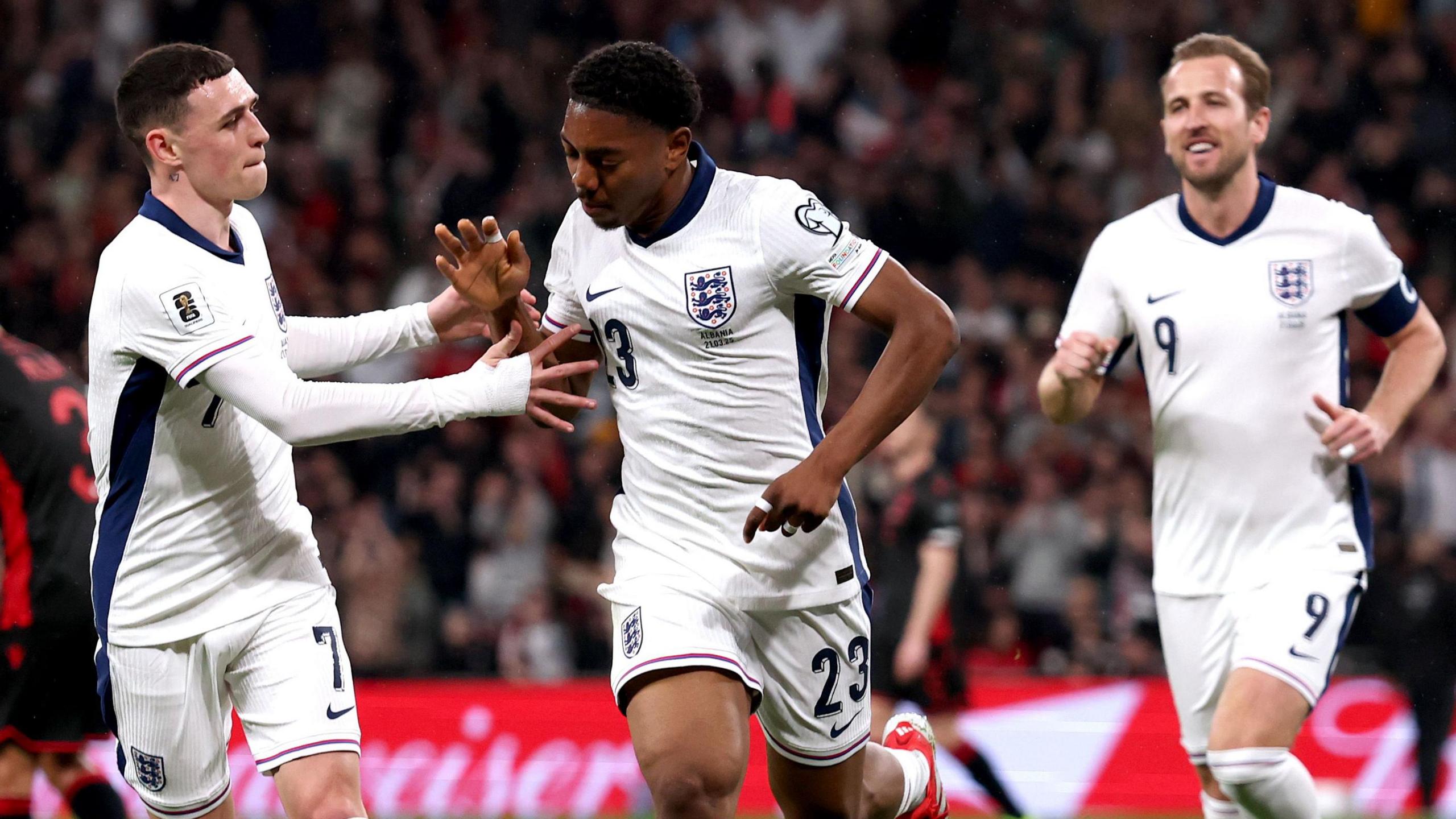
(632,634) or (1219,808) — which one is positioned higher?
(632,634)

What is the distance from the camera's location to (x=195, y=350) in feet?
15.1

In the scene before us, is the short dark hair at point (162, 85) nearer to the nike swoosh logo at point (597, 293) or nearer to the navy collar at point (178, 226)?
the navy collar at point (178, 226)

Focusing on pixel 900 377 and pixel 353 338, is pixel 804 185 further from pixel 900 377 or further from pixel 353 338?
pixel 900 377

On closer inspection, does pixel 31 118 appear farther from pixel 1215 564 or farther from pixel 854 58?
pixel 1215 564

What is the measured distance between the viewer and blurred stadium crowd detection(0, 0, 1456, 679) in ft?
38.9

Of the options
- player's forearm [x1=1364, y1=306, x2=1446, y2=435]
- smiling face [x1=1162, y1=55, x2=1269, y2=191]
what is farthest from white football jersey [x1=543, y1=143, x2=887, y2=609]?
player's forearm [x1=1364, y1=306, x2=1446, y2=435]

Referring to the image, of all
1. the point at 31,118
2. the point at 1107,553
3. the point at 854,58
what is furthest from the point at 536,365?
the point at 31,118

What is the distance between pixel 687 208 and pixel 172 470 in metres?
1.62

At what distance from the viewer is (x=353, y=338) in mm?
5449

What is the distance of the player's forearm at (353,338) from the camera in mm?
5402

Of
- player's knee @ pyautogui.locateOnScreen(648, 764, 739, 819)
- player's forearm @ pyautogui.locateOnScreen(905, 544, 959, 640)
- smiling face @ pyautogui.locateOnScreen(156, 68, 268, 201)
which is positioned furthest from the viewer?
player's forearm @ pyautogui.locateOnScreen(905, 544, 959, 640)

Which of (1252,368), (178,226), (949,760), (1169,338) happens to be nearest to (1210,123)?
(1169,338)

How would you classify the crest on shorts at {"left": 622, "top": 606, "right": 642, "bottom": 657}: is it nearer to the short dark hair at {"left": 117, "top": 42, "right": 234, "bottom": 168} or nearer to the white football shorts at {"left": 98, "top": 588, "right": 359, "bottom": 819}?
the white football shorts at {"left": 98, "top": 588, "right": 359, "bottom": 819}

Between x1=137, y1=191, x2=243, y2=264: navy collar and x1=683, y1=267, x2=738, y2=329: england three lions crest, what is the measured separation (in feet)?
4.30
